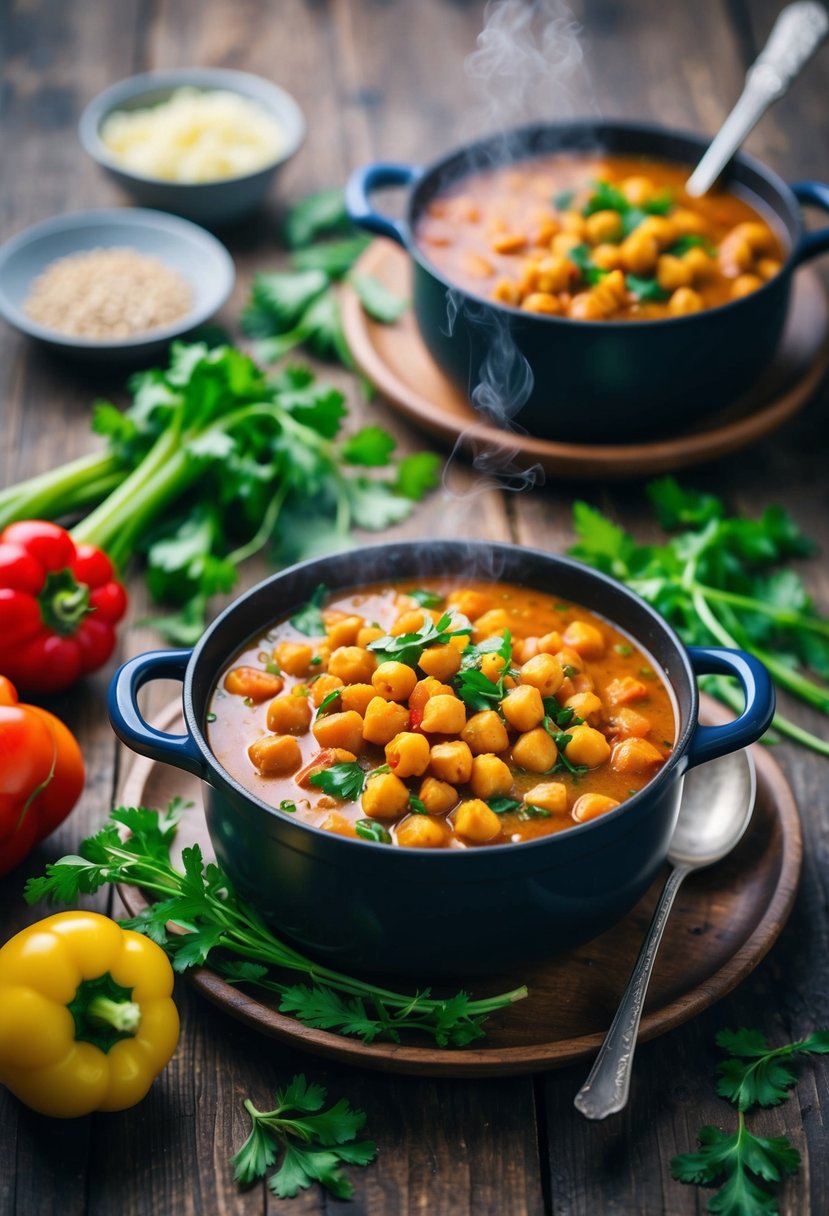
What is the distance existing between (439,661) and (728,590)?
4.02ft

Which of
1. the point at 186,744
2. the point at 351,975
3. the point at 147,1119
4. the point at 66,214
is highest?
the point at 186,744

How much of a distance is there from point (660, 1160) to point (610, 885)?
45cm

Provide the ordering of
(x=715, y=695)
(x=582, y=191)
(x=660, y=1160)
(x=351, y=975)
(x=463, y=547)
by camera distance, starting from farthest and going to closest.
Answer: (x=582, y=191), (x=715, y=695), (x=463, y=547), (x=351, y=975), (x=660, y=1160)

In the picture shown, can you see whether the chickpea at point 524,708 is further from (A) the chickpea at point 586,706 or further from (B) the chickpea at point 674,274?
(B) the chickpea at point 674,274

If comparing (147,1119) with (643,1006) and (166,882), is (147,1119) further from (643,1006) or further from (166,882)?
(643,1006)

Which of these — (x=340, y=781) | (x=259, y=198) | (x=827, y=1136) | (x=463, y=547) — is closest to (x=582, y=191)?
(x=259, y=198)

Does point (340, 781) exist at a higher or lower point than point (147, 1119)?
higher

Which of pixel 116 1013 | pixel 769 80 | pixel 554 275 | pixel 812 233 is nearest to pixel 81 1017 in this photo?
pixel 116 1013

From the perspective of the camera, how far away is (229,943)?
2.29 metres

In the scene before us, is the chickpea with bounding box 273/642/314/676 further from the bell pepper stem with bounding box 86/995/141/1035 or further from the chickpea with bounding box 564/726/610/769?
the bell pepper stem with bounding box 86/995/141/1035

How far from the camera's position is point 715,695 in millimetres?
2979

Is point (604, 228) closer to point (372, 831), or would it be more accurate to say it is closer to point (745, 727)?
point (745, 727)

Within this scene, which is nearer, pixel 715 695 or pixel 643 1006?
pixel 643 1006

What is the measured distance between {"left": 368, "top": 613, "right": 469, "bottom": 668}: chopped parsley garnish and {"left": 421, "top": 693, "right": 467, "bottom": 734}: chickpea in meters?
0.12
